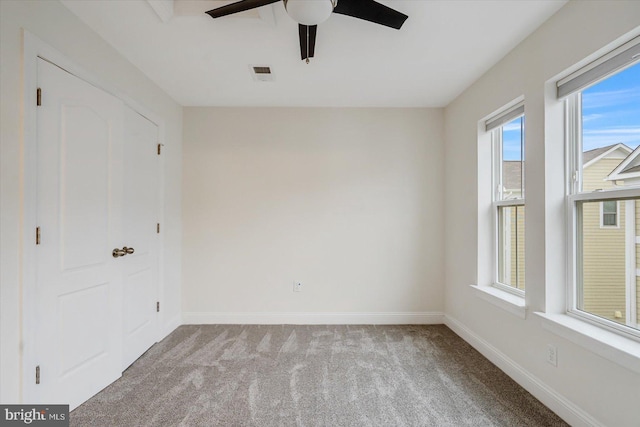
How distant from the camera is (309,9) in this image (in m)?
1.43

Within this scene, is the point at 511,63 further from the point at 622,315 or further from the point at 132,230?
the point at 132,230

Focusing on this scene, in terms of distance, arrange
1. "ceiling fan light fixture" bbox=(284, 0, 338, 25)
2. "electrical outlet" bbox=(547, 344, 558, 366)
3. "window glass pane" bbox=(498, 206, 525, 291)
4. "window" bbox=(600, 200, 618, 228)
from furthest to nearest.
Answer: "window glass pane" bbox=(498, 206, 525, 291) → "electrical outlet" bbox=(547, 344, 558, 366) → "window" bbox=(600, 200, 618, 228) → "ceiling fan light fixture" bbox=(284, 0, 338, 25)

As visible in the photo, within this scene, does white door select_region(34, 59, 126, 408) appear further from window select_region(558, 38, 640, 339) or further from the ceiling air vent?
window select_region(558, 38, 640, 339)

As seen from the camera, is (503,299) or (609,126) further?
(503,299)

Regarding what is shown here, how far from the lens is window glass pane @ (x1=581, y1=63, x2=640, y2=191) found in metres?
1.56

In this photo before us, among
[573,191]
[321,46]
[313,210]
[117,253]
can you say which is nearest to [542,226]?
[573,191]

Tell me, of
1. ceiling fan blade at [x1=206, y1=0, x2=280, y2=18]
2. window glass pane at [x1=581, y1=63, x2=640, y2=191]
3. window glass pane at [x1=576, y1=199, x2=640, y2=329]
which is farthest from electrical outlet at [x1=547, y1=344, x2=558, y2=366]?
ceiling fan blade at [x1=206, y1=0, x2=280, y2=18]

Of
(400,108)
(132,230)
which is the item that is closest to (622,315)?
(400,108)

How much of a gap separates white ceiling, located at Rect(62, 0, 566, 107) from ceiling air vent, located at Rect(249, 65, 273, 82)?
51 mm

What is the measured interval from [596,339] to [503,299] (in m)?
0.77

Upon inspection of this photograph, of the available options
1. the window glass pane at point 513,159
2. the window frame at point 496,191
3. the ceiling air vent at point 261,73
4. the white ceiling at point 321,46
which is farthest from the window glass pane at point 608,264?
the ceiling air vent at point 261,73

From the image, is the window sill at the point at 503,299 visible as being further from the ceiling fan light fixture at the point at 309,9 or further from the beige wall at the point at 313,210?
the ceiling fan light fixture at the point at 309,9

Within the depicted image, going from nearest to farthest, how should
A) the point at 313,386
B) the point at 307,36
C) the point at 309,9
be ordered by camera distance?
1. the point at 309,9
2. the point at 307,36
3. the point at 313,386

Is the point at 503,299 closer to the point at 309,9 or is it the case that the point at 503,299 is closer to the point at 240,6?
the point at 309,9
